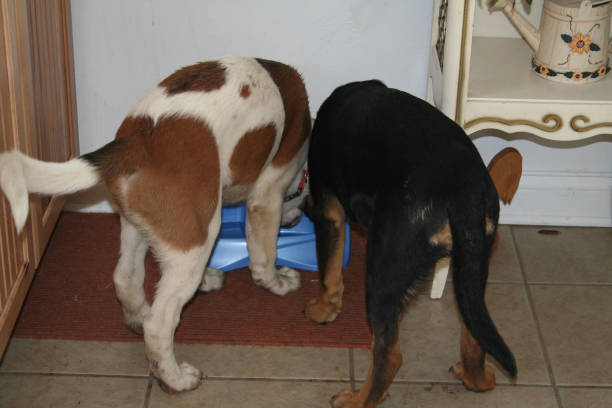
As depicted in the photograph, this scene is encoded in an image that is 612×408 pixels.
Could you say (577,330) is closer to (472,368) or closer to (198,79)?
(472,368)

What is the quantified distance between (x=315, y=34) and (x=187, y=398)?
1329 mm

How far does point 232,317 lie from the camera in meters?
2.48

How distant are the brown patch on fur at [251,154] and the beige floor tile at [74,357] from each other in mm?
645

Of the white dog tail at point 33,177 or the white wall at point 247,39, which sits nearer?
the white dog tail at point 33,177

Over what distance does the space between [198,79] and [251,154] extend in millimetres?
248

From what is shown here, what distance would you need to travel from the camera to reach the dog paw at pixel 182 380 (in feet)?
7.04

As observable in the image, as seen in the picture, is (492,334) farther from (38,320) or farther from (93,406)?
(38,320)

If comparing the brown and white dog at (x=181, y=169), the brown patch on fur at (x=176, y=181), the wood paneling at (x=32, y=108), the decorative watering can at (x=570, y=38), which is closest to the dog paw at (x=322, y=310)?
the brown and white dog at (x=181, y=169)

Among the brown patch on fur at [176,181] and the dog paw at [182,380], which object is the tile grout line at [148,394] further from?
the brown patch on fur at [176,181]

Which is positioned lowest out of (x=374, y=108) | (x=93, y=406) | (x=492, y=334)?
(x=93, y=406)

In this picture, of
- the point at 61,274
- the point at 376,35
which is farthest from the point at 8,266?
the point at 376,35

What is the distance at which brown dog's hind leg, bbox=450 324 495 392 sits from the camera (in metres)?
2.08

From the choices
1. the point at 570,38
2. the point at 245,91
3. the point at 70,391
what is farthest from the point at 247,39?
the point at 70,391

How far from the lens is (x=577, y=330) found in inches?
96.8
